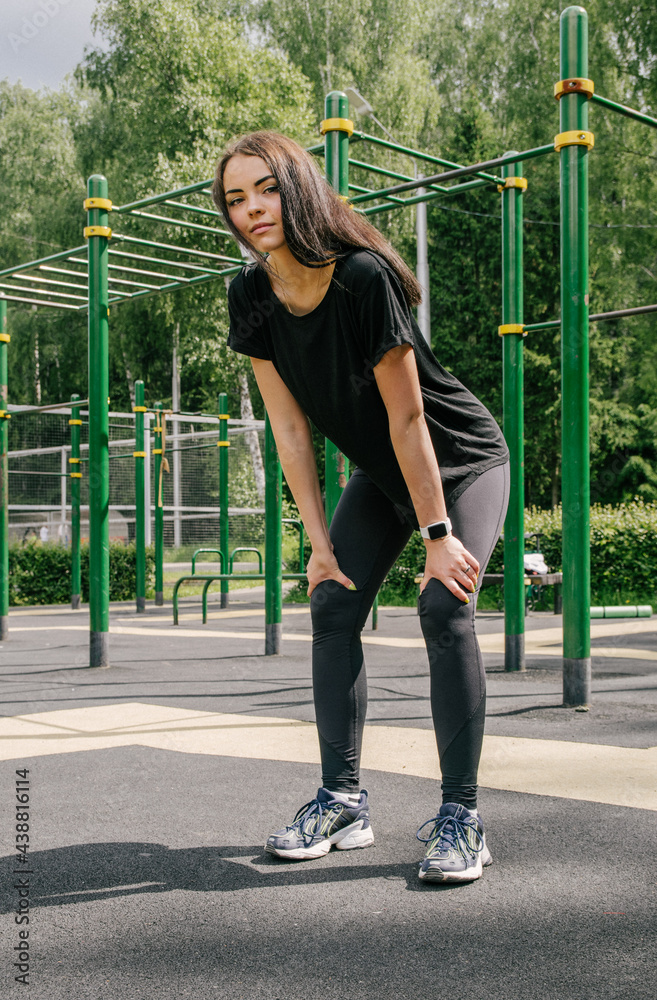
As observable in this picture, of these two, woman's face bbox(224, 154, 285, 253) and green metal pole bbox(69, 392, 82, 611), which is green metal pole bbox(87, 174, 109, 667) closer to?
woman's face bbox(224, 154, 285, 253)

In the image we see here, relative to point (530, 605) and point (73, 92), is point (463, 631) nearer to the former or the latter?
point (530, 605)

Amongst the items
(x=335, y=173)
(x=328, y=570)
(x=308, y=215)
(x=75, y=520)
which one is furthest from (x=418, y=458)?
(x=75, y=520)

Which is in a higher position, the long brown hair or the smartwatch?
the long brown hair

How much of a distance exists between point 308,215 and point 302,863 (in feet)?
4.38

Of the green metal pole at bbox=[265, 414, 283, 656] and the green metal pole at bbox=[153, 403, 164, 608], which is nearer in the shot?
the green metal pole at bbox=[265, 414, 283, 656]

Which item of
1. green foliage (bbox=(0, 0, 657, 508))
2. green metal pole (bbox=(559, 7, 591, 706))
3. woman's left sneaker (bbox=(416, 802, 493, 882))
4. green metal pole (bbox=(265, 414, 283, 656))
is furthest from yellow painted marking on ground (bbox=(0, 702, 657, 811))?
green foliage (bbox=(0, 0, 657, 508))

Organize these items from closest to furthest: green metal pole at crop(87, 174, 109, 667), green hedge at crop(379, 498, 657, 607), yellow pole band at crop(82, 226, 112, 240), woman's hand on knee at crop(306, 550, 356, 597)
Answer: woman's hand on knee at crop(306, 550, 356, 597) < green metal pole at crop(87, 174, 109, 667) < yellow pole band at crop(82, 226, 112, 240) < green hedge at crop(379, 498, 657, 607)

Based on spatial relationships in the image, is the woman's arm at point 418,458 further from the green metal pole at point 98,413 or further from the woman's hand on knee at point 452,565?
the green metal pole at point 98,413

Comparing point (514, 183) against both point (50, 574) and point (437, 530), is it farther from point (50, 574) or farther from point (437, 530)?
point (50, 574)

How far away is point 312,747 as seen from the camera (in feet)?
10.7

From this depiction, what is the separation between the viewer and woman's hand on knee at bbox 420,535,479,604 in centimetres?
198

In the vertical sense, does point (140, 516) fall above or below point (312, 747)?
above

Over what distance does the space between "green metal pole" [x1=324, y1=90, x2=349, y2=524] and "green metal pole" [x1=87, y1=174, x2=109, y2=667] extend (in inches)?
55.9

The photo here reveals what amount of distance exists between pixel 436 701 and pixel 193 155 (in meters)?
19.3
